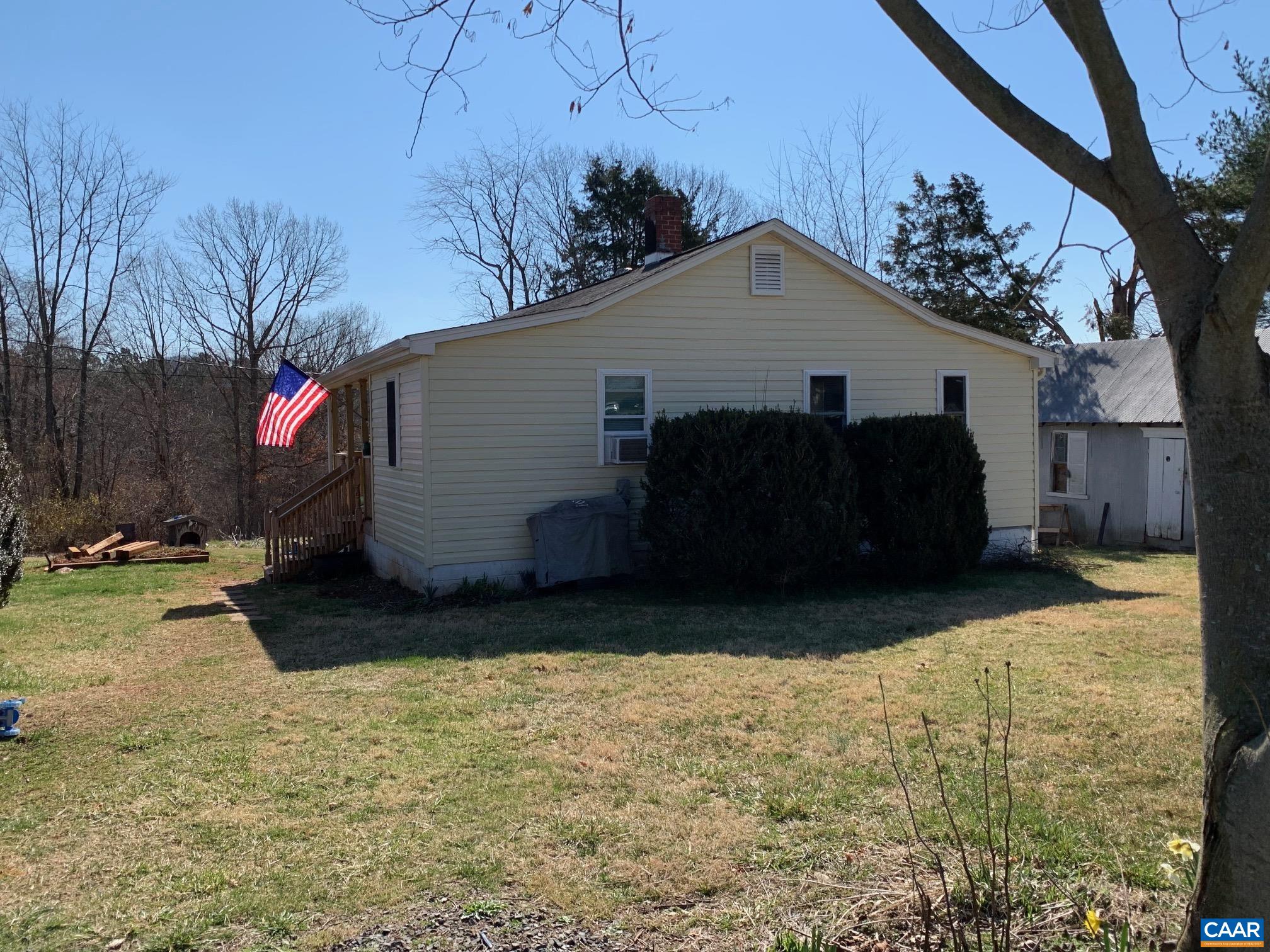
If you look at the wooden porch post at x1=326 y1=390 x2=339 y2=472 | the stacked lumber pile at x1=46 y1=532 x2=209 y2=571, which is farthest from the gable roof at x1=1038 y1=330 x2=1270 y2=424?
the stacked lumber pile at x1=46 y1=532 x2=209 y2=571

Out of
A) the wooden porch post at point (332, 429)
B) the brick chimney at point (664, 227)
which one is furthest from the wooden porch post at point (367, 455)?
the brick chimney at point (664, 227)

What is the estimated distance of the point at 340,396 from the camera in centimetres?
2100

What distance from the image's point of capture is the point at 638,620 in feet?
33.3

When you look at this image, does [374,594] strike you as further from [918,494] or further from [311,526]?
[918,494]

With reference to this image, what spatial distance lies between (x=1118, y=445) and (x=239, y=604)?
16.5 meters

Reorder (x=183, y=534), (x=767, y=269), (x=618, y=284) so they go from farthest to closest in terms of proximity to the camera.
Result: (x=183, y=534), (x=618, y=284), (x=767, y=269)

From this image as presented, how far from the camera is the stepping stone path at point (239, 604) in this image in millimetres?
10844

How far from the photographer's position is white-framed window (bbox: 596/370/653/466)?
Result: 12.4 meters

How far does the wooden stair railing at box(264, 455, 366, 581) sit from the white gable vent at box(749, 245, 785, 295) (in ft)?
21.9

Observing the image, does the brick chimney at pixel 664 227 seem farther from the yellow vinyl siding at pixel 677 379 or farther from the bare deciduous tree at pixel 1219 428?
the bare deciduous tree at pixel 1219 428

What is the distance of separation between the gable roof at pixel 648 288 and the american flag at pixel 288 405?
2.99ft

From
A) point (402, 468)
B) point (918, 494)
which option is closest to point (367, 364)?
point (402, 468)

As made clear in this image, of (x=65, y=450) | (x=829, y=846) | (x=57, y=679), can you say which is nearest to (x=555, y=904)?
(x=829, y=846)

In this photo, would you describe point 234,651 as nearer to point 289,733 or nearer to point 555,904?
point 289,733
